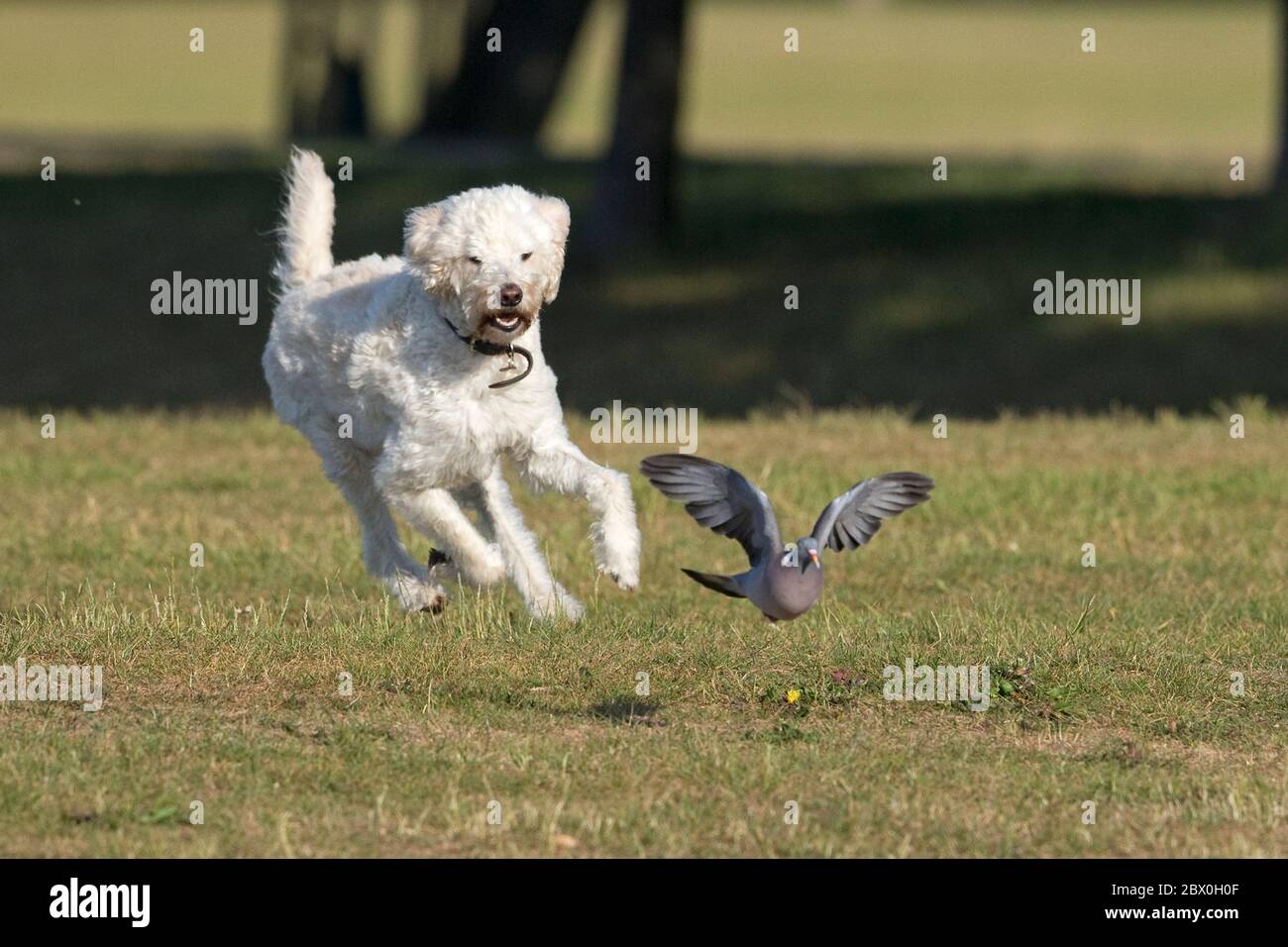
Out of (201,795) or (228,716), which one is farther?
(228,716)

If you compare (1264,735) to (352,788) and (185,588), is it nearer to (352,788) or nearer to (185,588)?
(352,788)

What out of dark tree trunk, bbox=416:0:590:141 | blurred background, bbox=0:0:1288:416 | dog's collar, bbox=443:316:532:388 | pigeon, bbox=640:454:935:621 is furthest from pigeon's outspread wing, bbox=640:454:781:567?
dark tree trunk, bbox=416:0:590:141

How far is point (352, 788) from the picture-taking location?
6.63 meters

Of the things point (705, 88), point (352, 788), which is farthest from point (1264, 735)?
point (705, 88)

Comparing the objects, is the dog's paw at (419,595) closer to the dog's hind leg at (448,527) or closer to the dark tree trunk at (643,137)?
the dog's hind leg at (448,527)

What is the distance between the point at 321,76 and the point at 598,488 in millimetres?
28382

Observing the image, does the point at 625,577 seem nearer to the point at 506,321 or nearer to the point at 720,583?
the point at 720,583

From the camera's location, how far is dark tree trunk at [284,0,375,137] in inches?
1378

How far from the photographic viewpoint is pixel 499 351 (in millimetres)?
8438

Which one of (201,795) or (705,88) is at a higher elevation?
(705,88)

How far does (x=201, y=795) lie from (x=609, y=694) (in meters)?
1.67

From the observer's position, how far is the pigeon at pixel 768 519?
7262 mm

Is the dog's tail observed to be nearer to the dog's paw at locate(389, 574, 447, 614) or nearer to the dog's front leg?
the dog's paw at locate(389, 574, 447, 614)

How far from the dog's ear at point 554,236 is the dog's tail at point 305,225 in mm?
1653
